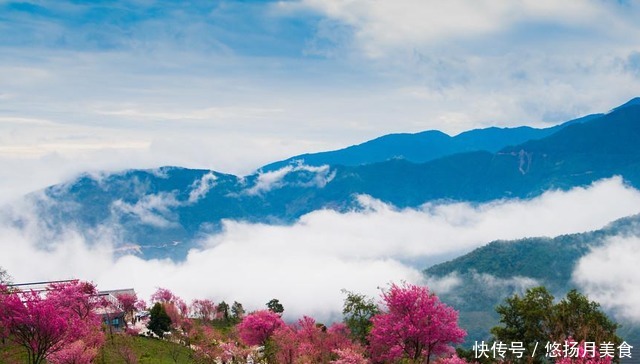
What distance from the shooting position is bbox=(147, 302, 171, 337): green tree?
7275cm

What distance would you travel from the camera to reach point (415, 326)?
3781cm

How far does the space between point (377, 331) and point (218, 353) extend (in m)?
16.9

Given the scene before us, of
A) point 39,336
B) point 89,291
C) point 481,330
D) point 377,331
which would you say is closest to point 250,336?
point 89,291

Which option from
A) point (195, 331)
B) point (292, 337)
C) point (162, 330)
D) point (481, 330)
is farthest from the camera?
point (481, 330)

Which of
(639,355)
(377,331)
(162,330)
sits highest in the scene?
(377,331)

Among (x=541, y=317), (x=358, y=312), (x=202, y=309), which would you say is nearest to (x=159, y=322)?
(x=202, y=309)

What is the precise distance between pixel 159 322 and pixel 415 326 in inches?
1752

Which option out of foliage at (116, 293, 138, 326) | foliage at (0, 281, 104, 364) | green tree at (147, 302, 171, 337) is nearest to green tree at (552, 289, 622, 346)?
foliage at (0, 281, 104, 364)

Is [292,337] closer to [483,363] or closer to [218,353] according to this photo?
[218,353]

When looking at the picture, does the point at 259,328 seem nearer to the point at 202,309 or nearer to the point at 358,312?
the point at 358,312

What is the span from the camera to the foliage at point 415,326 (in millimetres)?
37656

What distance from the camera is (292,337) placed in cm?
4712

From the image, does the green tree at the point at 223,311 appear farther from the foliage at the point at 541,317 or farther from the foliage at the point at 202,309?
the foliage at the point at 541,317

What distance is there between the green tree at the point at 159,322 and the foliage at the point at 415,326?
1636 inches
